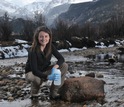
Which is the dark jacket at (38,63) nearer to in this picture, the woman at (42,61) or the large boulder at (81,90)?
the woman at (42,61)

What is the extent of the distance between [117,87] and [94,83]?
1567 mm

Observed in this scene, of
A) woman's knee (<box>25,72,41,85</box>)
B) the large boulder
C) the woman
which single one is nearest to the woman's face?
the woman

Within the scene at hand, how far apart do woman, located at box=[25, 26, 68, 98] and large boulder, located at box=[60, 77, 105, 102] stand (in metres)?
0.19

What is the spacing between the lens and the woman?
7.86 metres

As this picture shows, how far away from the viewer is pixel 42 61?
26.4 ft

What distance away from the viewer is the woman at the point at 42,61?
310 inches

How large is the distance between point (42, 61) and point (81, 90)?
43.1 inches

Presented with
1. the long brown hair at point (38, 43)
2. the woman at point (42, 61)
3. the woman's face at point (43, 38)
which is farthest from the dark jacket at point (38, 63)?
the woman's face at point (43, 38)

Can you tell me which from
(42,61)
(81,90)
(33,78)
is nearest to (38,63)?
(42,61)

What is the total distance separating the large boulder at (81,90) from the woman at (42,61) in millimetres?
190

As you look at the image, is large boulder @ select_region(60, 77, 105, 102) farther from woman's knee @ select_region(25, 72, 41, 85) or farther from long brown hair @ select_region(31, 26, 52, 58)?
long brown hair @ select_region(31, 26, 52, 58)

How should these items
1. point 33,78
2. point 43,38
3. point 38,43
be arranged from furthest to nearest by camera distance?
1. point 33,78
2. point 38,43
3. point 43,38

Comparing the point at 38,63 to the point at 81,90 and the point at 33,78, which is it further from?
the point at 81,90

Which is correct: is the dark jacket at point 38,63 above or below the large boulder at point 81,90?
above
